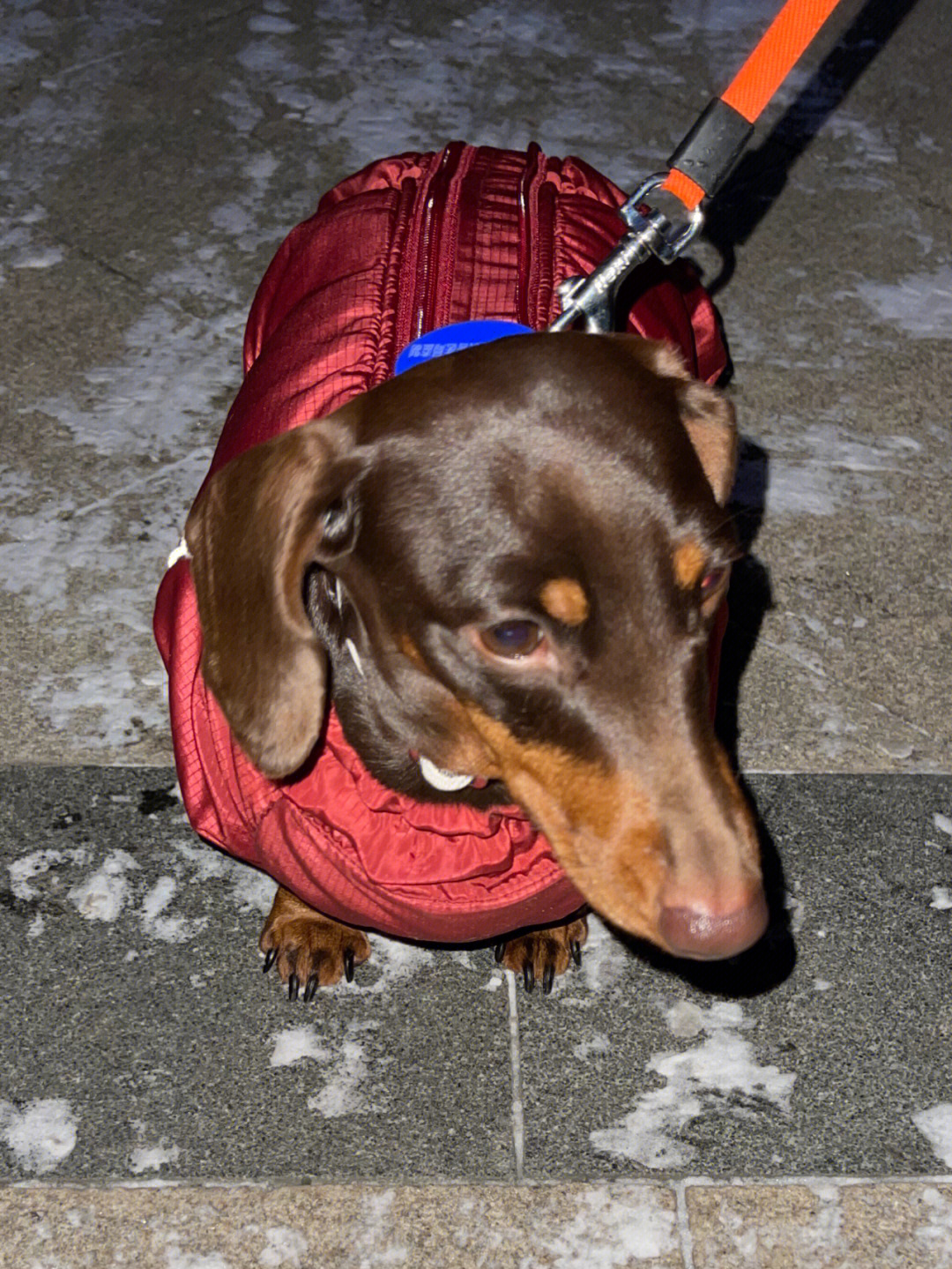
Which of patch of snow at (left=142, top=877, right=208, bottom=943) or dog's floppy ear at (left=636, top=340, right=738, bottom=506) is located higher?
dog's floppy ear at (left=636, top=340, right=738, bottom=506)

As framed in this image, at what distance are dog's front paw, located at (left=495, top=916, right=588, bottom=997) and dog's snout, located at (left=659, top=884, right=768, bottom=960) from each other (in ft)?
3.32

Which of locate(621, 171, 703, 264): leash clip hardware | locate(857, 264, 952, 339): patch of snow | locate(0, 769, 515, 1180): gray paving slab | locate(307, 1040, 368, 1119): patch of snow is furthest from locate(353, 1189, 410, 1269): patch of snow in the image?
locate(857, 264, 952, 339): patch of snow

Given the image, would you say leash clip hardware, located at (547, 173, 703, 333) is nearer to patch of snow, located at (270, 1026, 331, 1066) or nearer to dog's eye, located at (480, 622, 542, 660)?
dog's eye, located at (480, 622, 542, 660)

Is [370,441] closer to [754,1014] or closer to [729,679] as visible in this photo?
[754,1014]

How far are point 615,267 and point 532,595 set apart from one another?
0.84 metres

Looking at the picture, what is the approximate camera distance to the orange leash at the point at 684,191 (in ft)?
7.45

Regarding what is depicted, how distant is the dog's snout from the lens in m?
1.75

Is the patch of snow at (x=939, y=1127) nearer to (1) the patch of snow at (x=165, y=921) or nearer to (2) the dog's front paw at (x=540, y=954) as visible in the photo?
(2) the dog's front paw at (x=540, y=954)

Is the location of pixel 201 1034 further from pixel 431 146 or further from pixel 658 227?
pixel 431 146

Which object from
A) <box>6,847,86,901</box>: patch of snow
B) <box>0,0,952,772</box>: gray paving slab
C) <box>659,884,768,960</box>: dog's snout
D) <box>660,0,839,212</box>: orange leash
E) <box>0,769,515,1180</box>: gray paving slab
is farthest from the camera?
<box>0,0,952,772</box>: gray paving slab

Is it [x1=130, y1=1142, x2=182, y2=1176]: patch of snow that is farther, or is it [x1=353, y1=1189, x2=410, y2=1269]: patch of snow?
[x1=130, y1=1142, x2=182, y2=1176]: patch of snow

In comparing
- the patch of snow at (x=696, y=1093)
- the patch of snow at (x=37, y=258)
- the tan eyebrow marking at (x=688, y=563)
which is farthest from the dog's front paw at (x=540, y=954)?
the patch of snow at (x=37, y=258)

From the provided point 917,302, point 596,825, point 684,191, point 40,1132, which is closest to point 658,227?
point 684,191

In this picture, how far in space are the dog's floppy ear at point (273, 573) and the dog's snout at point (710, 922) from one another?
587 mm
